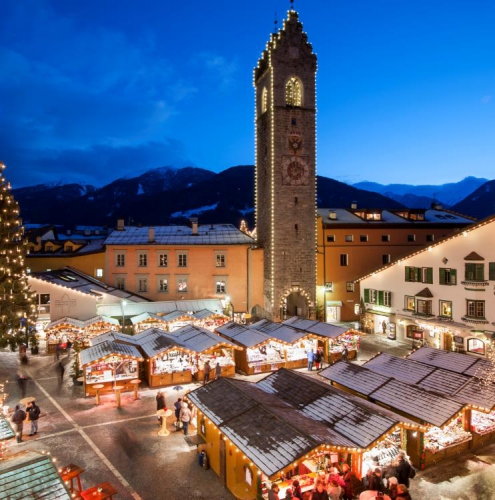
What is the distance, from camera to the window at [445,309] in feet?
101

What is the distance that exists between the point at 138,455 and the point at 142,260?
29.7 meters

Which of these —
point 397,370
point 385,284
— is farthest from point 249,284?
point 397,370

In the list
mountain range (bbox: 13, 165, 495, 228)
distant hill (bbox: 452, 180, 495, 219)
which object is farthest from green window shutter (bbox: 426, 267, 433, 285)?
distant hill (bbox: 452, 180, 495, 219)

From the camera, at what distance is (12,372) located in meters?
25.8

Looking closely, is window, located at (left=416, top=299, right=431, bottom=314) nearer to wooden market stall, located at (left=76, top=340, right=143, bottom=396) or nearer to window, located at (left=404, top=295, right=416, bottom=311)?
window, located at (left=404, top=295, right=416, bottom=311)

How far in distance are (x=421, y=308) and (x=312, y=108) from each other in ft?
70.7

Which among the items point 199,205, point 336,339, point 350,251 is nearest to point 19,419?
point 336,339

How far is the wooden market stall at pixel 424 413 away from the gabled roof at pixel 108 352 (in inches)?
449

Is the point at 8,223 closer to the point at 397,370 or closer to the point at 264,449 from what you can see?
the point at 264,449

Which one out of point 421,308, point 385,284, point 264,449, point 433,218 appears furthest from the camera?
point 433,218

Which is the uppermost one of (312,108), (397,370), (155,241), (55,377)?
(312,108)

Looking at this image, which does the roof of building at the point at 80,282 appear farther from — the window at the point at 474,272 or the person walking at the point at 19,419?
the window at the point at 474,272

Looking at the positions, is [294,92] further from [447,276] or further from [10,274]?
[10,274]

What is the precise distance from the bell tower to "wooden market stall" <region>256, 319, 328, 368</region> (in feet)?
37.4
